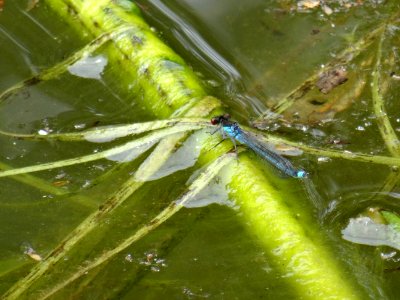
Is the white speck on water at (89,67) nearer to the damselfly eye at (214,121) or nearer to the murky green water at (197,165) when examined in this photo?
the murky green water at (197,165)

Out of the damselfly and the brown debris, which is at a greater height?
the brown debris

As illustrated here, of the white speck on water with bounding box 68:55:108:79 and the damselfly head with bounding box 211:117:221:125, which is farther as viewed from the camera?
the white speck on water with bounding box 68:55:108:79

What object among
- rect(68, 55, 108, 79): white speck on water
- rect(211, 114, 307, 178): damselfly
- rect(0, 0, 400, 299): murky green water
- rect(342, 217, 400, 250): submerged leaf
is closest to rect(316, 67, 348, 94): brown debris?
rect(0, 0, 400, 299): murky green water

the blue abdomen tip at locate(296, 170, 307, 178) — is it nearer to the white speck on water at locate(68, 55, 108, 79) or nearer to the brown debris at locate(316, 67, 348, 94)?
the brown debris at locate(316, 67, 348, 94)

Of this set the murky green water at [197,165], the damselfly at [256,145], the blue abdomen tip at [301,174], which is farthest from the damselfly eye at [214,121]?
the blue abdomen tip at [301,174]

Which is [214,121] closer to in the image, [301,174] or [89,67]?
[301,174]

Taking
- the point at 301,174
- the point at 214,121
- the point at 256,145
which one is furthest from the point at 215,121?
the point at 301,174
